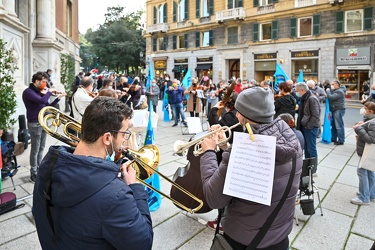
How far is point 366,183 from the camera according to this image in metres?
4.15

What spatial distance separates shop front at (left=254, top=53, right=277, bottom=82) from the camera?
25.9 m

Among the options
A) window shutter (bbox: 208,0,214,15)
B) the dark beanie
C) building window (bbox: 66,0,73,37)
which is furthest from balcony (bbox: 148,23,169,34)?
the dark beanie

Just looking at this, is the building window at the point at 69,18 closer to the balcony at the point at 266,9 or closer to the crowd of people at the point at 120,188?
the balcony at the point at 266,9

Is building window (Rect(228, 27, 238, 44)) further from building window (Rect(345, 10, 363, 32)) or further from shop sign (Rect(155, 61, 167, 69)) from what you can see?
building window (Rect(345, 10, 363, 32))

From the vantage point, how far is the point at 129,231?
126 cm

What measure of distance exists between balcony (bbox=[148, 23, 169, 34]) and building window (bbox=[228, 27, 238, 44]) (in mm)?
8784

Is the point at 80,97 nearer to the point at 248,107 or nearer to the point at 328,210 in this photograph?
the point at 248,107

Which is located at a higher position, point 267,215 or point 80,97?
point 80,97

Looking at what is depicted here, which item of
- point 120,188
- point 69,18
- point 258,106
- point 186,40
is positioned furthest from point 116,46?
point 120,188

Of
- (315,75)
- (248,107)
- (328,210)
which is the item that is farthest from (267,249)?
(315,75)

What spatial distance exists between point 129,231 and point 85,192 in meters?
0.27

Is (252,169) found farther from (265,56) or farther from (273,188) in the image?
(265,56)

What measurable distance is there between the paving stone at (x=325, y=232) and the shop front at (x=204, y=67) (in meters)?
27.5

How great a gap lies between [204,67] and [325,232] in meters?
28.5
